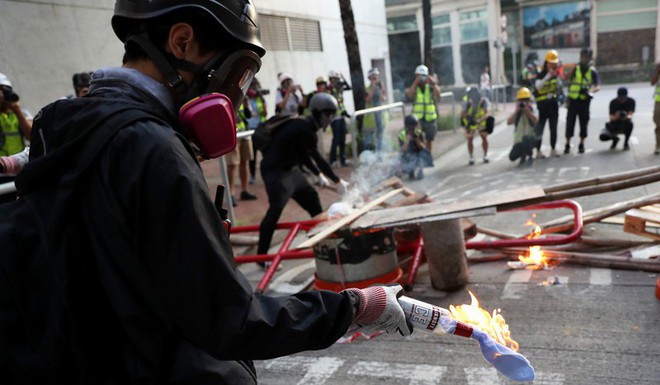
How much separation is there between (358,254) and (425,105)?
7591 mm

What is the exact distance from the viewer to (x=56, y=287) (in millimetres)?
1186

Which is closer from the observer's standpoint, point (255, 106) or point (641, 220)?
point (641, 220)

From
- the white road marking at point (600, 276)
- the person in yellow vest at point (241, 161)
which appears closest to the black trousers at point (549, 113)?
the person in yellow vest at point (241, 161)

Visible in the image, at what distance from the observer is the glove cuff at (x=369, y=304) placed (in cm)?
153

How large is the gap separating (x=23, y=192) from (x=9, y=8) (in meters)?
8.50

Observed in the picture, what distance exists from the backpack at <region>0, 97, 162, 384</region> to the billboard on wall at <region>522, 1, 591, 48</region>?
133 ft

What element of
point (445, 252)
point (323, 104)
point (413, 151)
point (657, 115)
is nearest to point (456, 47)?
point (657, 115)

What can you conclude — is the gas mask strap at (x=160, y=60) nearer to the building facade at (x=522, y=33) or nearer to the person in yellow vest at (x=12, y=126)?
the person in yellow vest at (x=12, y=126)

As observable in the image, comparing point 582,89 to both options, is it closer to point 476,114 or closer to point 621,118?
point 621,118

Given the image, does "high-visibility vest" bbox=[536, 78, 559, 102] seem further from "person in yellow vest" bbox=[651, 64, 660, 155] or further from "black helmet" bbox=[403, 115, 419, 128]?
"black helmet" bbox=[403, 115, 419, 128]

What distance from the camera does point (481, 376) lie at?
10.4 feet

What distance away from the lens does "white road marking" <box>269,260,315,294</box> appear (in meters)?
5.18

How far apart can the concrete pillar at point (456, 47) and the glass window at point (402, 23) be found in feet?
8.61

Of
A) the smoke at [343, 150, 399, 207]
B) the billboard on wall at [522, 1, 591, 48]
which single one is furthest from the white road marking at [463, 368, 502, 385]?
the billboard on wall at [522, 1, 591, 48]
